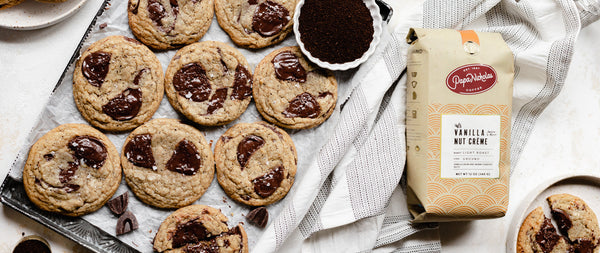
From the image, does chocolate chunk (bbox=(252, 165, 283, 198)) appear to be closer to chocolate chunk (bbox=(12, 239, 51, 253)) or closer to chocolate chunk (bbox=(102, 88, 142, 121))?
chocolate chunk (bbox=(102, 88, 142, 121))

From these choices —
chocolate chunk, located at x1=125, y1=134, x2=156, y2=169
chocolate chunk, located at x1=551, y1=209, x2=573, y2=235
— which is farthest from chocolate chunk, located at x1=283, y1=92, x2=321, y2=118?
chocolate chunk, located at x1=551, y1=209, x2=573, y2=235

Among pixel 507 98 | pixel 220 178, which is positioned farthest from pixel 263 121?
pixel 507 98

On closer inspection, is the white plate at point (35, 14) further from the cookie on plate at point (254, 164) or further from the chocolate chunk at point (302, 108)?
the chocolate chunk at point (302, 108)

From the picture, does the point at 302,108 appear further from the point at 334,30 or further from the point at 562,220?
the point at 562,220

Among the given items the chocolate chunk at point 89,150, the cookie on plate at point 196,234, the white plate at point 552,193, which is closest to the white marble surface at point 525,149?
the white plate at point 552,193

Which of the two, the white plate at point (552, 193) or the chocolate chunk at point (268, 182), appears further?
the white plate at point (552, 193)
